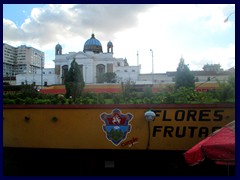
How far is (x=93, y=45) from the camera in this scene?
53781 millimetres

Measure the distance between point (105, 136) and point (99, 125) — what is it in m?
0.28

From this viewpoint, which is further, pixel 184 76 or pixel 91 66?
pixel 91 66

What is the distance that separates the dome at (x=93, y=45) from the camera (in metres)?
53.5

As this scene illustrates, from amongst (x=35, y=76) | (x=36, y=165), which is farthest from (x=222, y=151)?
(x=35, y=76)

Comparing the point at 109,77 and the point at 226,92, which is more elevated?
the point at 109,77

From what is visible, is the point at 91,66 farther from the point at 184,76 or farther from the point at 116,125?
the point at 116,125

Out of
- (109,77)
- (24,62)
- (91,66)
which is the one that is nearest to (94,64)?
(91,66)

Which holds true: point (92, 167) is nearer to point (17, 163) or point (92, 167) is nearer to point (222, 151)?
point (17, 163)

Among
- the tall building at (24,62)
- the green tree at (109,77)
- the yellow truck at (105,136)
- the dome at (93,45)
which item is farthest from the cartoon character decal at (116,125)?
the dome at (93,45)

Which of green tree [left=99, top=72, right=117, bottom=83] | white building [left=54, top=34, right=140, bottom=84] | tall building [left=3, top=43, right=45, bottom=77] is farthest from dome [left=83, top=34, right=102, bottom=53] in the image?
tall building [left=3, top=43, right=45, bottom=77]

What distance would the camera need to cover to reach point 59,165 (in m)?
6.72

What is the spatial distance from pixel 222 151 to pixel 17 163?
4.82 meters

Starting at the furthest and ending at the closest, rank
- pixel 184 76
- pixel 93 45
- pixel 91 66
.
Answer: pixel 93 45
pixel 91 66
pixel 184 76

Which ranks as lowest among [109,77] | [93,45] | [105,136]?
[105,136]
